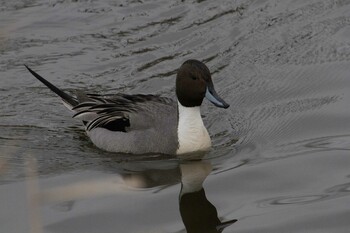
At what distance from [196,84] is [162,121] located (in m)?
0.55

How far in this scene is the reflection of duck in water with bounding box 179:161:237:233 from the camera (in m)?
7.13

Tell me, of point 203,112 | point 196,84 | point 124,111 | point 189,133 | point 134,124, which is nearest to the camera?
point 196,84

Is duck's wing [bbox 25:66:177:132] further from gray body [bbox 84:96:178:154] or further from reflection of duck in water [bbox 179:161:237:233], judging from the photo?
reflection of duck in water [bbox 179:161:237:233]

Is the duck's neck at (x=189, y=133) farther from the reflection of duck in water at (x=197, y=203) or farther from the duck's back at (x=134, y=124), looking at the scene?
the reflection of duck in water at (x=197, y=203)

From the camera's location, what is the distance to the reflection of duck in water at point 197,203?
7.13m

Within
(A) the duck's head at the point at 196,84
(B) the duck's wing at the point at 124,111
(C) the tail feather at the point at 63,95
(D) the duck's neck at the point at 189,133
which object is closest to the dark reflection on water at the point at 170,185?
(D) the duck's neck at the point at 189,133

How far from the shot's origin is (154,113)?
8836mm

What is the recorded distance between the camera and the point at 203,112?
388 inches

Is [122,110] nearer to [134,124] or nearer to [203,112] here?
[134,124]

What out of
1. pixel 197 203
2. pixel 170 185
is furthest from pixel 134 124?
pixel 197 203

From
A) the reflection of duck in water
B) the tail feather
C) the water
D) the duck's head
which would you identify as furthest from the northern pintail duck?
the tail feather

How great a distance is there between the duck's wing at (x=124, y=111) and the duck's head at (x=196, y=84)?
367mm

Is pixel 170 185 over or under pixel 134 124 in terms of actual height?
under

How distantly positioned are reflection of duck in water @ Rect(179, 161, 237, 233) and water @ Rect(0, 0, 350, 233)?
0.05ft
